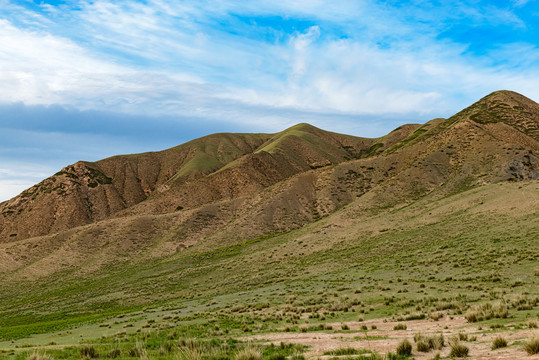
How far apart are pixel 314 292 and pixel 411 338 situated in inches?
884

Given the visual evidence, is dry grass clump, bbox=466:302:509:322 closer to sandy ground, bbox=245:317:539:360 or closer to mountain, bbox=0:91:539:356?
sandy ground, bbox=245:317:539:360

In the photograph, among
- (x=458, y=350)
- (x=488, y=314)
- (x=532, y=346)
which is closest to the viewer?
(x=532, y=346)

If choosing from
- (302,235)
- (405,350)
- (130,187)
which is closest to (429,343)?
(405,350)

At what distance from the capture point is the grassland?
603 inches

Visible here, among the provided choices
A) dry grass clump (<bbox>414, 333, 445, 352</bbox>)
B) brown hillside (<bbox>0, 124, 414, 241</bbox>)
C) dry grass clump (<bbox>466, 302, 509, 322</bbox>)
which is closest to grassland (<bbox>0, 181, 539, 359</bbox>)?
dry grass clump (<bbox>466, 302, 509, 322</bbox>)

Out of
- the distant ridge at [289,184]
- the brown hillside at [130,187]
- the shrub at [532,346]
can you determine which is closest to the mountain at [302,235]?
the distant ridge at [289,184]

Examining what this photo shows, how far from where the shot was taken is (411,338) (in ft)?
44.4

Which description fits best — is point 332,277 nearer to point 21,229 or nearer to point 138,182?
point 21,229

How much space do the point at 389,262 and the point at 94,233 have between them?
8213 centimetres

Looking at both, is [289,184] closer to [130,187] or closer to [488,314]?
[130,187]

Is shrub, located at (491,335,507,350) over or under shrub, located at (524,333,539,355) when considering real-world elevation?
under

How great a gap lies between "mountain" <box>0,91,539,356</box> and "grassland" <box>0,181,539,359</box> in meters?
0.41

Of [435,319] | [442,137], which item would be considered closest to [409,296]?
[435,319]

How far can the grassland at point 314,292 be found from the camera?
15312 millimetres
